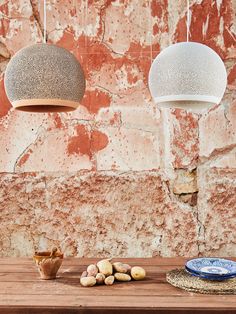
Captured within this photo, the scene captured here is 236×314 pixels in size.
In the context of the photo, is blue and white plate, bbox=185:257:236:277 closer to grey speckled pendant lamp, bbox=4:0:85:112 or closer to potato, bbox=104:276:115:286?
potato, bbox=104:276:115:286

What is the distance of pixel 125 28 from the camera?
Answer: 8.21ft

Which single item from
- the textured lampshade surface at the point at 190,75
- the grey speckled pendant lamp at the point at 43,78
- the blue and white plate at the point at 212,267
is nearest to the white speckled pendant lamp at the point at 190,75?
the textured lampshade surface at the point at 190,75

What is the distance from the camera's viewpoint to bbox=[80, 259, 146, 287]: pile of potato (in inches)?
65.2

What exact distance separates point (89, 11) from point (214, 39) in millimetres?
637

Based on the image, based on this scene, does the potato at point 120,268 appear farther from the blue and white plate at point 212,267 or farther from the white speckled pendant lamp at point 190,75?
the white speckled pendant lamp at point 190,75

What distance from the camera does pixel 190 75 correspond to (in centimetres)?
149

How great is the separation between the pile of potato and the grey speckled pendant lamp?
569mm

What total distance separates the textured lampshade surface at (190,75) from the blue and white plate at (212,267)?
1.86 ft

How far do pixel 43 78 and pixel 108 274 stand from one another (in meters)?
0.70

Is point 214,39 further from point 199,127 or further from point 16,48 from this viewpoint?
point 16,48

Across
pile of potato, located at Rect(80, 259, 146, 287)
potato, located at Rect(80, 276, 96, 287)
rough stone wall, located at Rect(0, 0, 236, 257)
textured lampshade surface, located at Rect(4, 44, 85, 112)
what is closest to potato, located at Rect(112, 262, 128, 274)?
pile of potato, located at Rect(80, 259, 146, 287)

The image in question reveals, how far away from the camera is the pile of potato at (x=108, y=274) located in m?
1.66

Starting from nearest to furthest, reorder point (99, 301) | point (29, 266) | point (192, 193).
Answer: point (99, 301) → point (29, 266) → point (192, 193)

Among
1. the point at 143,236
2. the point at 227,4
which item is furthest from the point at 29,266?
the point at 227,4
